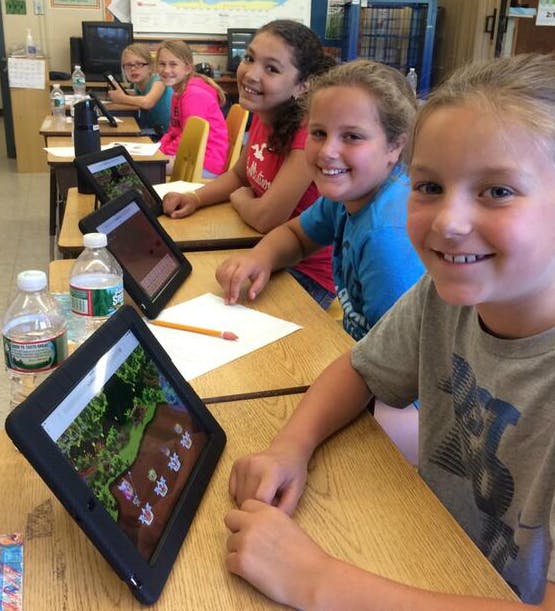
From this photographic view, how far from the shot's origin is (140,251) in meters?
1.39

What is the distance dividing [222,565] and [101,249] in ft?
2.37

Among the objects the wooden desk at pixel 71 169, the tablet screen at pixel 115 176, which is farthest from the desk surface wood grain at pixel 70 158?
the tablet screen at pixel 115 176

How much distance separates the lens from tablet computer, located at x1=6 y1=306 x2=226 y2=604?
0.60m

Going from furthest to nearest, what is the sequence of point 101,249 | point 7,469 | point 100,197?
point 100,197, point 101,249, point 7,469

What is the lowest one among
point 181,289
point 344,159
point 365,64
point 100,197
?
point 181,289

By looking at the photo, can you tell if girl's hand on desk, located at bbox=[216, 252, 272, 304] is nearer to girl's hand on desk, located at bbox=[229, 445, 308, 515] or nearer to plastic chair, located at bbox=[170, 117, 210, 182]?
girl's hand on desk, located at bbox=[229, 445, 308, 515]

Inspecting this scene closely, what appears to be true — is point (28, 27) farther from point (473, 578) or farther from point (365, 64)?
point (473, 578)

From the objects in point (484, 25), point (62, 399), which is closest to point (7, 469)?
point (62, 399)

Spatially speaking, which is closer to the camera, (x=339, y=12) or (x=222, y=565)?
(x=222, y=565)

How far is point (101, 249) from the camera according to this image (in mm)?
1243

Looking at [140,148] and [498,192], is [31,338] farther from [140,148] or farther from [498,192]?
[140,148]

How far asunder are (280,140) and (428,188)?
48.7 inches

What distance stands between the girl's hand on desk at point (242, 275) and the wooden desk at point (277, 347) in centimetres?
3

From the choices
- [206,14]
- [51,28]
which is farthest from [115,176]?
[51,28]
